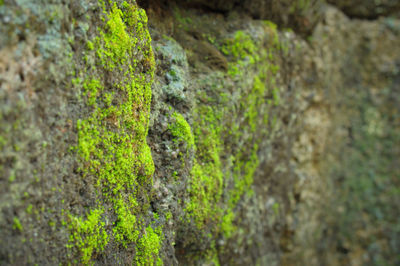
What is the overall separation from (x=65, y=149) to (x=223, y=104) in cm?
94

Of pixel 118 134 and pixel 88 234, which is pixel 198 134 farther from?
pixel 88 234

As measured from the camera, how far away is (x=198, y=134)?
64.5 inches

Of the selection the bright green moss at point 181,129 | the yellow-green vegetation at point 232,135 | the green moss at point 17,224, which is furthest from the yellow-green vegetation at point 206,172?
the green moss at point 17,224

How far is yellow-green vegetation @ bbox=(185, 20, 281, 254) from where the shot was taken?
163 centimetres

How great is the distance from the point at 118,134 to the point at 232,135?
0.82 m

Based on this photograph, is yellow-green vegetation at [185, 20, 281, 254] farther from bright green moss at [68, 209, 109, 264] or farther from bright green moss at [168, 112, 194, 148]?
bright green moss at [68, 209, 109, 264]

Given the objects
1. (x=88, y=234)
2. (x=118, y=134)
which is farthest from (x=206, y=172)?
(x=88, y=234)

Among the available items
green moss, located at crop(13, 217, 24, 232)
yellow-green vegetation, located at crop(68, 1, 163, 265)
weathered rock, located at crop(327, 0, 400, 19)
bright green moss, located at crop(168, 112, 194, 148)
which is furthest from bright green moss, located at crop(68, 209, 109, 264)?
weathered rock, located at crop(327, 0, 400, 19)


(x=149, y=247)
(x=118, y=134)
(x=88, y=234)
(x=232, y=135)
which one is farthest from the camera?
(x=232, y=135)

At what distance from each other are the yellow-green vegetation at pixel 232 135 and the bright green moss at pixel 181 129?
174 mm

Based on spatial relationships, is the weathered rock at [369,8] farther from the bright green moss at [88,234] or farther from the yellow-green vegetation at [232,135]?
the bright green moss at [88,234]

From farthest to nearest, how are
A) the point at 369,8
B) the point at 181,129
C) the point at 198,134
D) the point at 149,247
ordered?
the point at 369,8, the point at 198,134, the point at 181,129, the point at 149,247

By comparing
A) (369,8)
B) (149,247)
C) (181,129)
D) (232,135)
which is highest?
(369,8)

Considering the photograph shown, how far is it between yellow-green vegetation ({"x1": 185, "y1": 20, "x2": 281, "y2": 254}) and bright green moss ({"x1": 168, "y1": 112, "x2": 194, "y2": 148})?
174mm
